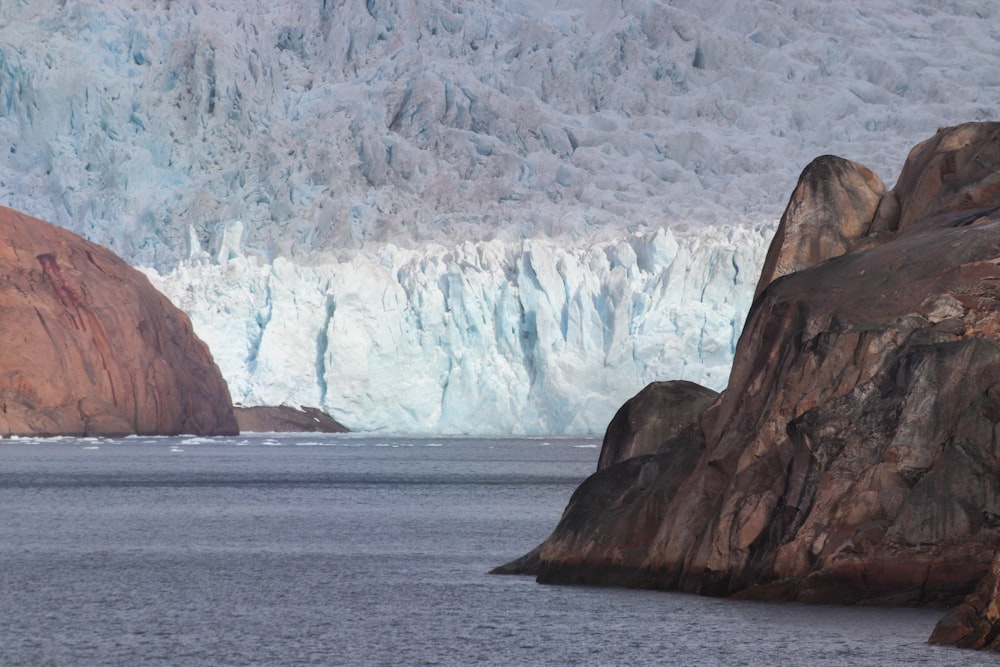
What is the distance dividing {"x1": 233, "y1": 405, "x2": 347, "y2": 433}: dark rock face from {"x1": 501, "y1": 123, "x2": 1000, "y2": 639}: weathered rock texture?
204 feet

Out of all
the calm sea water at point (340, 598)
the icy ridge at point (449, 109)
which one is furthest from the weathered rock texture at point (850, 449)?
the icy ridge at point (449, 109)

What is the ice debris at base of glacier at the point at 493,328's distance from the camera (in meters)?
70.4

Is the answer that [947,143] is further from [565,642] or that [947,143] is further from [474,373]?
[474,373]

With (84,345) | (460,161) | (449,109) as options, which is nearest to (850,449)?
(84,345)

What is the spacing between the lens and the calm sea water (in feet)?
51.2

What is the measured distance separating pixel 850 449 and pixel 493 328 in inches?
2173

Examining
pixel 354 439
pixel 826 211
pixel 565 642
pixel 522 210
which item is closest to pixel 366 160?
pixel 522 210

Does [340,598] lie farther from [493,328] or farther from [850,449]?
[493,328]

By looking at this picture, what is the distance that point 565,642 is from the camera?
16281mm

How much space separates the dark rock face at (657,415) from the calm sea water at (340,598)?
9.62ft

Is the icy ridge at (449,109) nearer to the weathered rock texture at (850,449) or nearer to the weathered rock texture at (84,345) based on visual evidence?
the weathered rock texture at (84,345)

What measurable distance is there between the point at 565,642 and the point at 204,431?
70839 mm

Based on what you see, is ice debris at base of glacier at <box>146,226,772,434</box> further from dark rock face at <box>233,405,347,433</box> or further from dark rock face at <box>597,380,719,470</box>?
dark rock face at <box>597,380,719,470</box>

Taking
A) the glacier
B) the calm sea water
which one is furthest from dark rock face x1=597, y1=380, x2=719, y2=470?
the glacier
